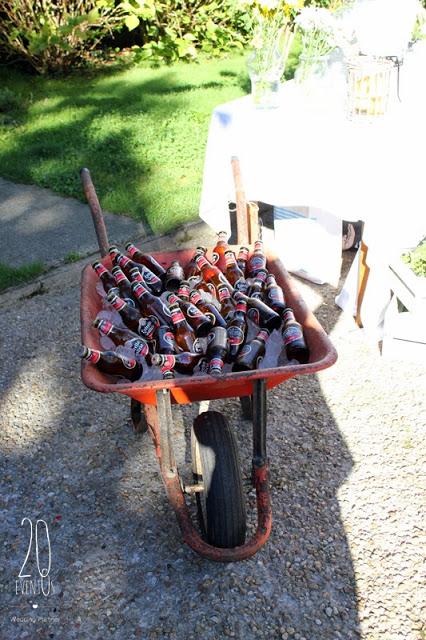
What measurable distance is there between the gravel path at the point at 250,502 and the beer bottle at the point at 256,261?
0.82 metres

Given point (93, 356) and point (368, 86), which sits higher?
point (368, 86)

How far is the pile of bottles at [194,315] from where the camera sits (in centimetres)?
229

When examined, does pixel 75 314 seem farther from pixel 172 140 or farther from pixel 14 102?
pixel 14 102

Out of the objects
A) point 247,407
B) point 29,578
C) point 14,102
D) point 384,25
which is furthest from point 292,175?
point 14,102

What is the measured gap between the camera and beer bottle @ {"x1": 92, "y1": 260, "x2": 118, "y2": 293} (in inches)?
105

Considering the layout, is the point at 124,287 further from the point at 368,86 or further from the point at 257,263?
the point at 368,86

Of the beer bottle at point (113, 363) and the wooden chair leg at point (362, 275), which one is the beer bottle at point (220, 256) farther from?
the wooden chair leg at point (362, 275)

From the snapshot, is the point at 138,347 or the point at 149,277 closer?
the point at 138,347

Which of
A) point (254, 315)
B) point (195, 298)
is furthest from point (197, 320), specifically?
point (254, 315)

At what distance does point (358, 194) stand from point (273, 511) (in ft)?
5.25

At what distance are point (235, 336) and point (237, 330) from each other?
3 cm

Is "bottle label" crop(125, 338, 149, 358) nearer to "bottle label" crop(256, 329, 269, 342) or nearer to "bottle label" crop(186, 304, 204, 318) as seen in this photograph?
"bottle label" crop(186, 304, 204, 318)

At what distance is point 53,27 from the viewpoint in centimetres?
781

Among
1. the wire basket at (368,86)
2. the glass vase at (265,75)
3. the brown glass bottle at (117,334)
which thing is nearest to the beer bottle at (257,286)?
the brown glass bottle at (117,334)
